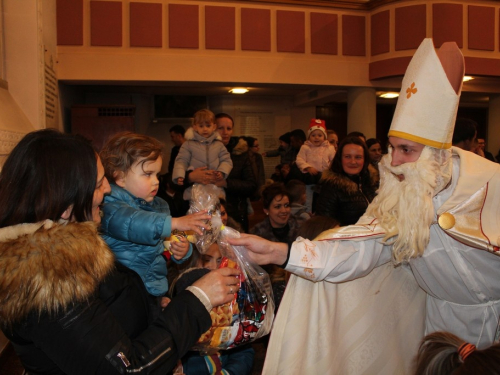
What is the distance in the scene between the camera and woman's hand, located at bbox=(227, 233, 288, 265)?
1.84 m

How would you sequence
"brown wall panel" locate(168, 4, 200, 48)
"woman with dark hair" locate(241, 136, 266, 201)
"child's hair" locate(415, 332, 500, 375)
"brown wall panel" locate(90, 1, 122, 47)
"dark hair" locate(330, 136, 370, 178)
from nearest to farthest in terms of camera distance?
"child's hair" locate(415, 332, 500, 375) < "dark hair" locate(330, 136, 370, 178) < "woman with dark hair" locate(241, 136, 266, 201) < "brown wall panel" locate(90, 1, 122, 47) < "brown wall panel" locate(168, 4, 200, 48)

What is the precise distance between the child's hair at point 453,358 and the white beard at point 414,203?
49 centimetres

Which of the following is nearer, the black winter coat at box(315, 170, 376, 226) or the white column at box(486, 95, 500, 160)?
the black winter coat at box(315, 170, 376, 226)

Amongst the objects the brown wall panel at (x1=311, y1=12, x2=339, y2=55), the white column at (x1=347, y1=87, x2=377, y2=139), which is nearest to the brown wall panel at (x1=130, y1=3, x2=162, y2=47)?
the brown wall panel at (x1=311, y1=12, x2=339, y2=55)

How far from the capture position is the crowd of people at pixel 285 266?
1216 mm

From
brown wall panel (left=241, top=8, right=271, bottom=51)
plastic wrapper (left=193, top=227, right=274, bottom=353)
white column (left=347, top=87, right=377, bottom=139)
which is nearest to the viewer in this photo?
plastic wrapper (left=193, top=227, right=274, bottom=353)

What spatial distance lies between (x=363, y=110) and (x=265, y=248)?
709 centimetres

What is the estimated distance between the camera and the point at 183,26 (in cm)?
771

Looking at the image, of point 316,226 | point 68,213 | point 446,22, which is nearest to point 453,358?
point 68,213

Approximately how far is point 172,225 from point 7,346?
2.80m

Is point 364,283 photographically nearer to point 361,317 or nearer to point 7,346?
point 361,317

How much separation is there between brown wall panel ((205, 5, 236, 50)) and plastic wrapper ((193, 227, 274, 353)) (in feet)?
21.3

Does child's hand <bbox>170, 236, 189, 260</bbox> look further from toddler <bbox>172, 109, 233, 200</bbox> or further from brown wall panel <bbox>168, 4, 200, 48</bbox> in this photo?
brown wall panel <bbox>168, 4, 200, 48</bbox>

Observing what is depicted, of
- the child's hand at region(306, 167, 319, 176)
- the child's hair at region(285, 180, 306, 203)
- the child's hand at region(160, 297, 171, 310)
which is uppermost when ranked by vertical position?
the child's hand at region(306, 167, 319, 176)
